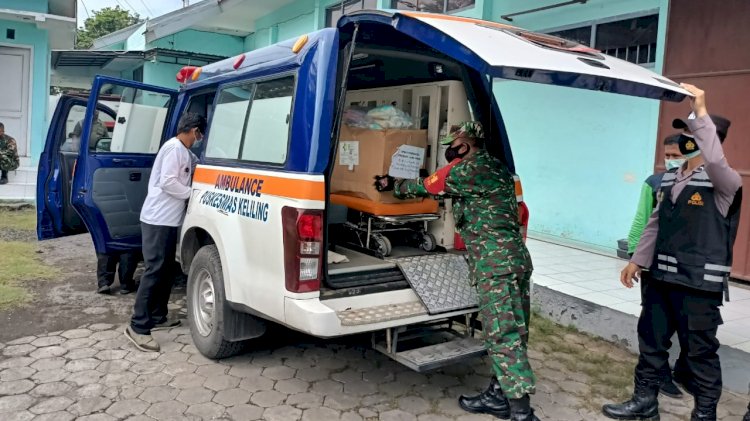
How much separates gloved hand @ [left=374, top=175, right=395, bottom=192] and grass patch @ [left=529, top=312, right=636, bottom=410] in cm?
177

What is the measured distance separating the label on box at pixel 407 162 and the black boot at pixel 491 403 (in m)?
1.46

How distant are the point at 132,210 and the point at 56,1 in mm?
9078

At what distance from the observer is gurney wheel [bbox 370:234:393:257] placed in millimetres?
3975

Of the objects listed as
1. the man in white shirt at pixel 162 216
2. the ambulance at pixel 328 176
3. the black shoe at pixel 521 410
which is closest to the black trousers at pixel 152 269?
the man in white shirt at pixel 162 216

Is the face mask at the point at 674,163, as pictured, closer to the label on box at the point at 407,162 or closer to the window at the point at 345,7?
the label on box at the point at 407,162

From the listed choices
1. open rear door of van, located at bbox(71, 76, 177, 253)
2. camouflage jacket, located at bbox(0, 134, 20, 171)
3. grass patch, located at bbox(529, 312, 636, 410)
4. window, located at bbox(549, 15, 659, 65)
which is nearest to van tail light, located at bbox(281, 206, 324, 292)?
grass patch, located at bbox(529, 312, 636, 410)

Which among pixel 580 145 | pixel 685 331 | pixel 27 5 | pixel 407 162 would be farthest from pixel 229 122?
pixel 27 5

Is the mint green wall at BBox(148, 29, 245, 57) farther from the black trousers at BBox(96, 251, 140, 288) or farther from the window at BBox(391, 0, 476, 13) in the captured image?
the black trousers at BBox(96, 251, 140, 288)

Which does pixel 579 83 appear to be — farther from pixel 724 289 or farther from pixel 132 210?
pixel 132 210

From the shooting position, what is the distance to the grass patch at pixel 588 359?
153 inches

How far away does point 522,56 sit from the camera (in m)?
2.56

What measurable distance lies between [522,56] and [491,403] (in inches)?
77.7

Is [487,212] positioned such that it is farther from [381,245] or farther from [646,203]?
[646,203]

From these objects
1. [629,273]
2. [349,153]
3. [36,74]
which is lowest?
[629,273]
